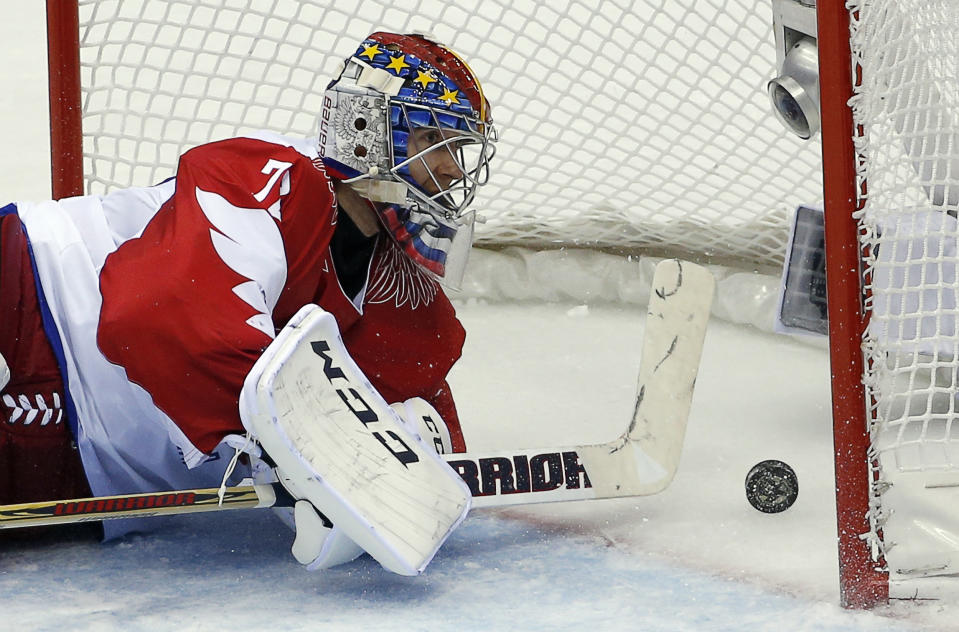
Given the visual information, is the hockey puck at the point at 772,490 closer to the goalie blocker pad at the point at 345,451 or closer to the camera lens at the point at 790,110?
the goalie blocker pad at the point at 345,451

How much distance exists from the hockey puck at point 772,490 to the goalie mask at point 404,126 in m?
0.63

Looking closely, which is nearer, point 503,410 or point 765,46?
point 503,410

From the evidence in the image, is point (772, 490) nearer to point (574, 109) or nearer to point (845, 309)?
point (845, 309)

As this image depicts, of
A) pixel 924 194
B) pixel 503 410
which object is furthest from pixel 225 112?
pixel 924 194

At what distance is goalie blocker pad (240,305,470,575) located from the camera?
1748 mm

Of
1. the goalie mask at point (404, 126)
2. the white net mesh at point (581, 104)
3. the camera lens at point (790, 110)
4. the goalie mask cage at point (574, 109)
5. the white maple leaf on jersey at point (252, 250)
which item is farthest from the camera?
Answer: the white net mesh at point (581, 104)

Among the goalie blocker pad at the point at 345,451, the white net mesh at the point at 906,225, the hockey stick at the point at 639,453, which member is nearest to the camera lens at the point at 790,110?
the white net mesh at the point at 906,225

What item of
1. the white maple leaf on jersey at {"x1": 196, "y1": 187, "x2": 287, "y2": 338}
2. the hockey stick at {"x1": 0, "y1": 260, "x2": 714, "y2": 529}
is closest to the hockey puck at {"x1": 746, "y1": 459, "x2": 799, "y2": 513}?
the hockey stick at {"x1": 0, "y1": 260, "x2": 714, "y2": 529}

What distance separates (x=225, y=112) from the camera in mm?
3270

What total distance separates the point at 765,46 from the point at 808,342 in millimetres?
700

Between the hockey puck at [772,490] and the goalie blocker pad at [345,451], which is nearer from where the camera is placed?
the goalie blocker pad at [345,451]

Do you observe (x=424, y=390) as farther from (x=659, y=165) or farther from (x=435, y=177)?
(x=659, y=165)

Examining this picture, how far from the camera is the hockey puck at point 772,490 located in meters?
2.19

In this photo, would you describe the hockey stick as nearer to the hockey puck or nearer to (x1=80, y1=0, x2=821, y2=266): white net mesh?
the hockey puck
